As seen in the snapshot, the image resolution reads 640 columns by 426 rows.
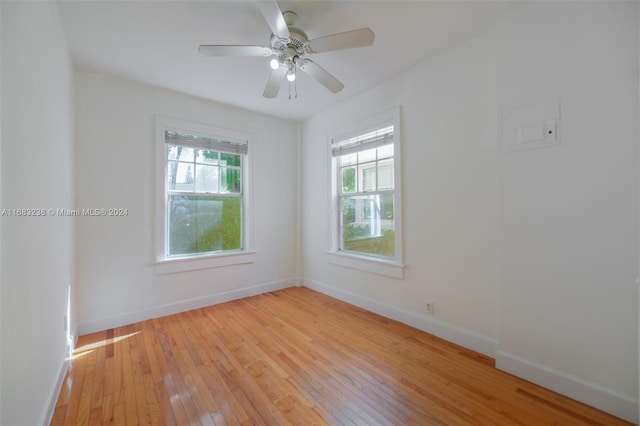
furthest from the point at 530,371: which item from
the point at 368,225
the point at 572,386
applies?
the point at 368,225

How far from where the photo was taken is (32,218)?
53.8 inches

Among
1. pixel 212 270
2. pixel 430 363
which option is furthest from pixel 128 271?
pixel 430 363

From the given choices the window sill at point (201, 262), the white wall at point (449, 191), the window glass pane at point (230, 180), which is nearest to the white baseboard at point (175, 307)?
the window sill at point (201, 262)

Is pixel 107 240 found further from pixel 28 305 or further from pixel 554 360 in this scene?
pixel 554 360

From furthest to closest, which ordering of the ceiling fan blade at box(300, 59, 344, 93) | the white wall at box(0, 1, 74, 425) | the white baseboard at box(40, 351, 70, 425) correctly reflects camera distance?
1. the ceiling fan blade at box(300, 59, 344, 93)
2. the white baseboard at box(40, 351, 70, 425)
3. the white wall at box(0, 1, 74, 425)

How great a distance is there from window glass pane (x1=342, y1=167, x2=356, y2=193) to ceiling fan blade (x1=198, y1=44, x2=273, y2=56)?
6.11ft

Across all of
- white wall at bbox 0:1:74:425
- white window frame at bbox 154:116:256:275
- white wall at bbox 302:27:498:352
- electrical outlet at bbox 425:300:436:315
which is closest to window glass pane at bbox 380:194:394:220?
white wall at bbox 302:27:498:352

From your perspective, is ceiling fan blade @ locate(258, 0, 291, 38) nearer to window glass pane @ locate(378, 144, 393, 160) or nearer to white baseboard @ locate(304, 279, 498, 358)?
window glass pane @ locate(378, 144, 393, 160)

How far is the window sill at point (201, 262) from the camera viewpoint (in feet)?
10.2

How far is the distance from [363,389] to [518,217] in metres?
1.66

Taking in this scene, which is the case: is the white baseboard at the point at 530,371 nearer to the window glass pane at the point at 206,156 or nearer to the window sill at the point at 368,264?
the window sill at the point at 368,264

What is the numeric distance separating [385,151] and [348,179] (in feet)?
2.31

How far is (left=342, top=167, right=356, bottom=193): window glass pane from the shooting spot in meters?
3.52

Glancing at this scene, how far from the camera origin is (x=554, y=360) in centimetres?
177
